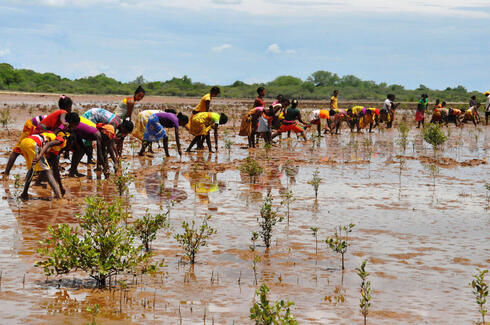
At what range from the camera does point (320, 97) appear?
82.3 meters

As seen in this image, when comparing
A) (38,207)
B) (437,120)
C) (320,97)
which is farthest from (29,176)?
(320,97)

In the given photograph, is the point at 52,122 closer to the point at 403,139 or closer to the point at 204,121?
the point at 204,121

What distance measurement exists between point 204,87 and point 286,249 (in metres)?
84.8

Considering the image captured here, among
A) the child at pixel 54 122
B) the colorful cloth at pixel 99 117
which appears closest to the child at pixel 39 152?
the child at pixel 54 122

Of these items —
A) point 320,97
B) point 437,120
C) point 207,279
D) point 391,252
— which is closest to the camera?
point 207,279

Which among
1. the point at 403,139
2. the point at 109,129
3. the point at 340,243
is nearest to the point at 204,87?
the point at 403,139

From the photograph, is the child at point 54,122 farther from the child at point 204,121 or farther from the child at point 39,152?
the child at point 204,121

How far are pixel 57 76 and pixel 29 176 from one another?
263 feet

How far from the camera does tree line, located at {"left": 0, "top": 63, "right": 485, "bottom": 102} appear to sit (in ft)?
234

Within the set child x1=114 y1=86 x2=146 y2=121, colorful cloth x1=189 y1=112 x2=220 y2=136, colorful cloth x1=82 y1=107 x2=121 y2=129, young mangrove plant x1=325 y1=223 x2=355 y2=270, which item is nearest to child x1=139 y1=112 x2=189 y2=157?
child x1=114 y1=86 x2=146 y2=121

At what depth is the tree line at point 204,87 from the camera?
234 ft

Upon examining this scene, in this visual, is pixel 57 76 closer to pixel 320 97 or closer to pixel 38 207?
pixel 320 97

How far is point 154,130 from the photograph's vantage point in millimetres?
14398

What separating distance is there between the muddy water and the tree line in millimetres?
57153
